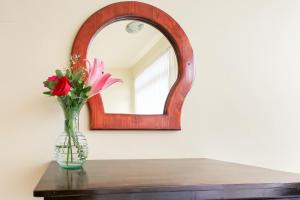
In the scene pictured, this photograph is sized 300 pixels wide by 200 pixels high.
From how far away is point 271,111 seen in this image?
1645 millimetres

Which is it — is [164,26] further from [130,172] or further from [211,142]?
[130,172]

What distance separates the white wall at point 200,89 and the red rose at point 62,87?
317 millimetres

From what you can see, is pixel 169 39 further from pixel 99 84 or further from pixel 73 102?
pixel 73 102

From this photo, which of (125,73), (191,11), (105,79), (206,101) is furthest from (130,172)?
(191,11)

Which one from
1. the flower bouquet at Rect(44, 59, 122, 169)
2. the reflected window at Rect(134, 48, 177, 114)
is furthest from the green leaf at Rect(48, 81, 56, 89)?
the reflected window at Rect(134, 48, 177, 114)

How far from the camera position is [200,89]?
1551 millimetres

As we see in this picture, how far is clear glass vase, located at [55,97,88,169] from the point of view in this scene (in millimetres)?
1137

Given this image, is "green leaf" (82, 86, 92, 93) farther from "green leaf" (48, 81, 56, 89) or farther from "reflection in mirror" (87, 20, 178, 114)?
"reflection in mirror" (87, 20, 178, 114)

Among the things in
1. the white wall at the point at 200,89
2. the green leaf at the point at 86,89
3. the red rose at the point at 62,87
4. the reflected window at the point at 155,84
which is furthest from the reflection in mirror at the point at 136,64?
the red rose at the point at 62,87

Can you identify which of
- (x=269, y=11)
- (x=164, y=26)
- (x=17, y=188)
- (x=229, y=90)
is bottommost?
(x=17, y=188)

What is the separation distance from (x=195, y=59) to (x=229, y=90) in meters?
0.24

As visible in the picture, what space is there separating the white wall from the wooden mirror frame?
42 mm

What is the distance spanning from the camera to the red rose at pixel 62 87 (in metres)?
1.07

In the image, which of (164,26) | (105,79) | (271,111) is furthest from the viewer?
(271,111)
